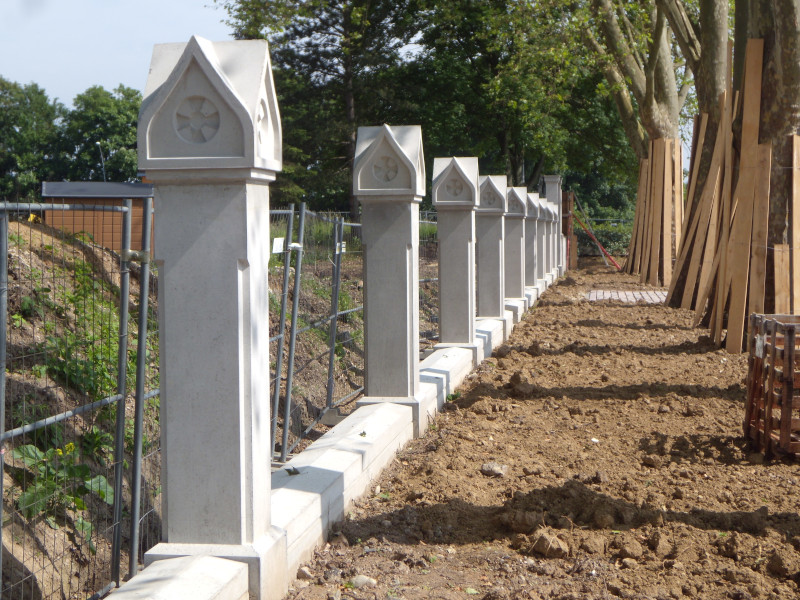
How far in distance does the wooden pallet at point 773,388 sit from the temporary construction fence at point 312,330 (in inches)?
120

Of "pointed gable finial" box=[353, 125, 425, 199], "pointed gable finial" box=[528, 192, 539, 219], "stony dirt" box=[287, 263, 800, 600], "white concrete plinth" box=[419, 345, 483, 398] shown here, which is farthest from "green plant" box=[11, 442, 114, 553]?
"pointed gable finial" box=[528, 192, 539, 219]

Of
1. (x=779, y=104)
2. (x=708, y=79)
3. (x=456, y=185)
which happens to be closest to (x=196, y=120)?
(x=456, y=185)

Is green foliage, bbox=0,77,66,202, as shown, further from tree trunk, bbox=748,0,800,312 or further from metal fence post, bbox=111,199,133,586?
metal fence post, bbox=111,199,133,586

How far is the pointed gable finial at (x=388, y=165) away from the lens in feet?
21.4

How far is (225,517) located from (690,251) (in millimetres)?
11646

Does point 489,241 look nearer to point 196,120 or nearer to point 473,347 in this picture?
point 473,347

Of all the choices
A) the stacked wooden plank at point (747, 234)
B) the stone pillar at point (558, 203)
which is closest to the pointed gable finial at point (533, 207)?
the stacked wooden plank at point (747, 234)

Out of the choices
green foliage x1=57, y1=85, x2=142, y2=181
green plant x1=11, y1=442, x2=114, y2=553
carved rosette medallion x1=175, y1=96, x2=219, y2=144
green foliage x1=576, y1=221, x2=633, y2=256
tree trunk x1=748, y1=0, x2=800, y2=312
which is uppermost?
green foliage x1=57, y1=85, x2=142, y2=181

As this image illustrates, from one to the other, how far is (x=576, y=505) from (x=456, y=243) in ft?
16.1

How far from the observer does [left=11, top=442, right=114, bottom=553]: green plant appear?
4.51 metres

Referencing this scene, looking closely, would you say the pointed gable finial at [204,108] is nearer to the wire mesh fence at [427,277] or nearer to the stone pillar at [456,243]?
the stone pillar at [456,243]

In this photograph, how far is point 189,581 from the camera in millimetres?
3309

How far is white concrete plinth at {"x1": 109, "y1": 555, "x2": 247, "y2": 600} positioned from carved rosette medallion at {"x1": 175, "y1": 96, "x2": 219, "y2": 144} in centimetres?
157

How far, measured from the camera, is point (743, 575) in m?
4.05
